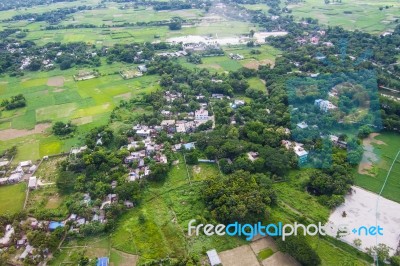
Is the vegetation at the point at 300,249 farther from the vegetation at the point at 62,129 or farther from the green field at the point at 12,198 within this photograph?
the vegetation at the point at 62,129

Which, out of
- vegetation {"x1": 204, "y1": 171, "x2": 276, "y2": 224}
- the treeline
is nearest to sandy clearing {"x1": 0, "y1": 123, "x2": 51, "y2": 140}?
vegetation {"x1": 204, "y1": 171, "x2": 276, "y2": 224}

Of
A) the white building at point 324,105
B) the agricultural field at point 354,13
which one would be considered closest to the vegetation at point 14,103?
the white building at point 324,105

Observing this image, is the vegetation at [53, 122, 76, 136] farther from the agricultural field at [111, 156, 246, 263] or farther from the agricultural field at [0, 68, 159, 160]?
the agricultural field at [111, 156, 246, 263]

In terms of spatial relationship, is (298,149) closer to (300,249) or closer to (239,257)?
(300,249)

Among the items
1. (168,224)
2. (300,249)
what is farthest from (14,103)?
(300,249)

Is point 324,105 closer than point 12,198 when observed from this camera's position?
No

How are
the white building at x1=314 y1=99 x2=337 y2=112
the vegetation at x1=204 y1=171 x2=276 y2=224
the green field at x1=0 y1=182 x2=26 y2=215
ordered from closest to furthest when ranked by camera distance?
the vegetation at x1=204 y1=171 x2=276 y2=224, the green field at x1=0 y1=182 x2=26 y2=215, the white building at x1=314 y1=99 x2=337 y2=112
